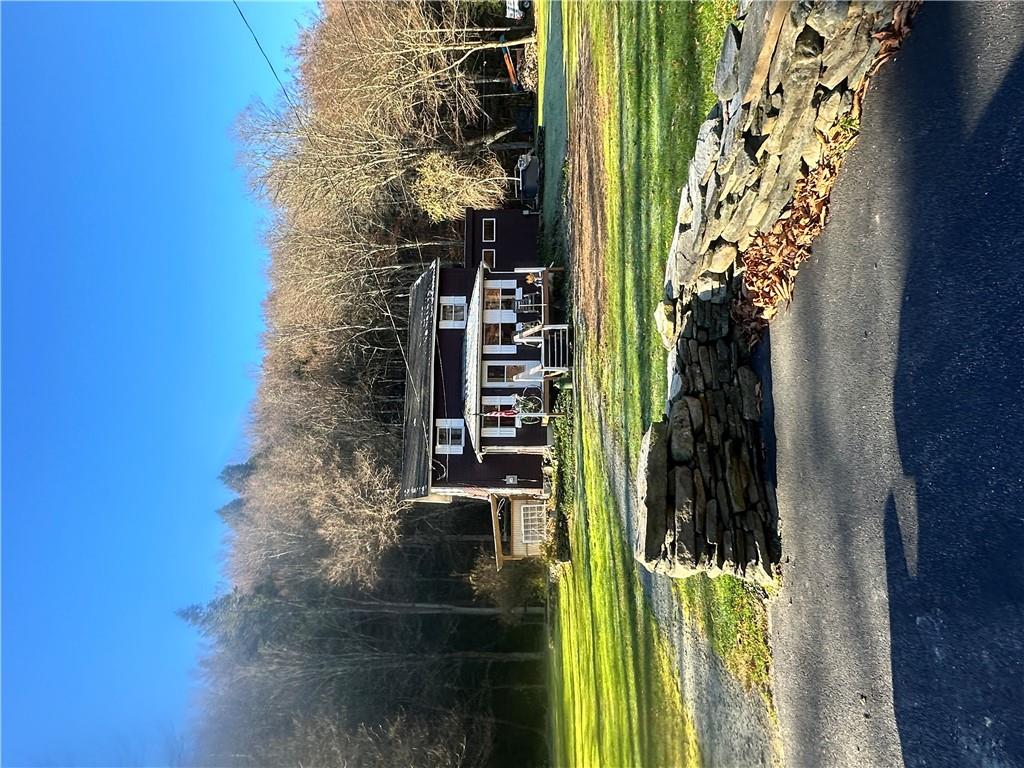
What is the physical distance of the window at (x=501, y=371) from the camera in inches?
899

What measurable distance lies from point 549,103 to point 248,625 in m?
33.8

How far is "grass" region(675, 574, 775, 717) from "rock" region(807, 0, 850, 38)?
5.75m

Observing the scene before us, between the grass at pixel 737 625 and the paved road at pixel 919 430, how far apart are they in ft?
1.51

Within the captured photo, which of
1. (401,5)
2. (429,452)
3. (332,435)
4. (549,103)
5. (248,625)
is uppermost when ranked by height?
(401,5)

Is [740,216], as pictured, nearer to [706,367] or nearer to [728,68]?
[728,68]

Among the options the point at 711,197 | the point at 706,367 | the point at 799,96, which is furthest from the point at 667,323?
Result: the point at 799,96

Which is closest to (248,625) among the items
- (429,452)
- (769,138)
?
(429,452)

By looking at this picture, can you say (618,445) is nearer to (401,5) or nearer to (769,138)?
(769,138)

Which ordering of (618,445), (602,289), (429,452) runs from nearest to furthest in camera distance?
1. (618,445)
2. (602,289)
3. (429,452)

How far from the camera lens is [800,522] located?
6.84m

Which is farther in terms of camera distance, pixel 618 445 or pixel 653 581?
pixel 618 445

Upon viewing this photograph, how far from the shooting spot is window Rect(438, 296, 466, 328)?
26094 mm

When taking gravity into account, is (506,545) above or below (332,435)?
below


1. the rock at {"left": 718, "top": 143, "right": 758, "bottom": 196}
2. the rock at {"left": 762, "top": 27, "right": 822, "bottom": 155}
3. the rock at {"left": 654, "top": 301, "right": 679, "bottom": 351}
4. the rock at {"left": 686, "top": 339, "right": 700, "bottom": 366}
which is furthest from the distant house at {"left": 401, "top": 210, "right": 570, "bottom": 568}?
the rock at {"left": 762, "top": 27, "right": 822, "bottom": 155}
